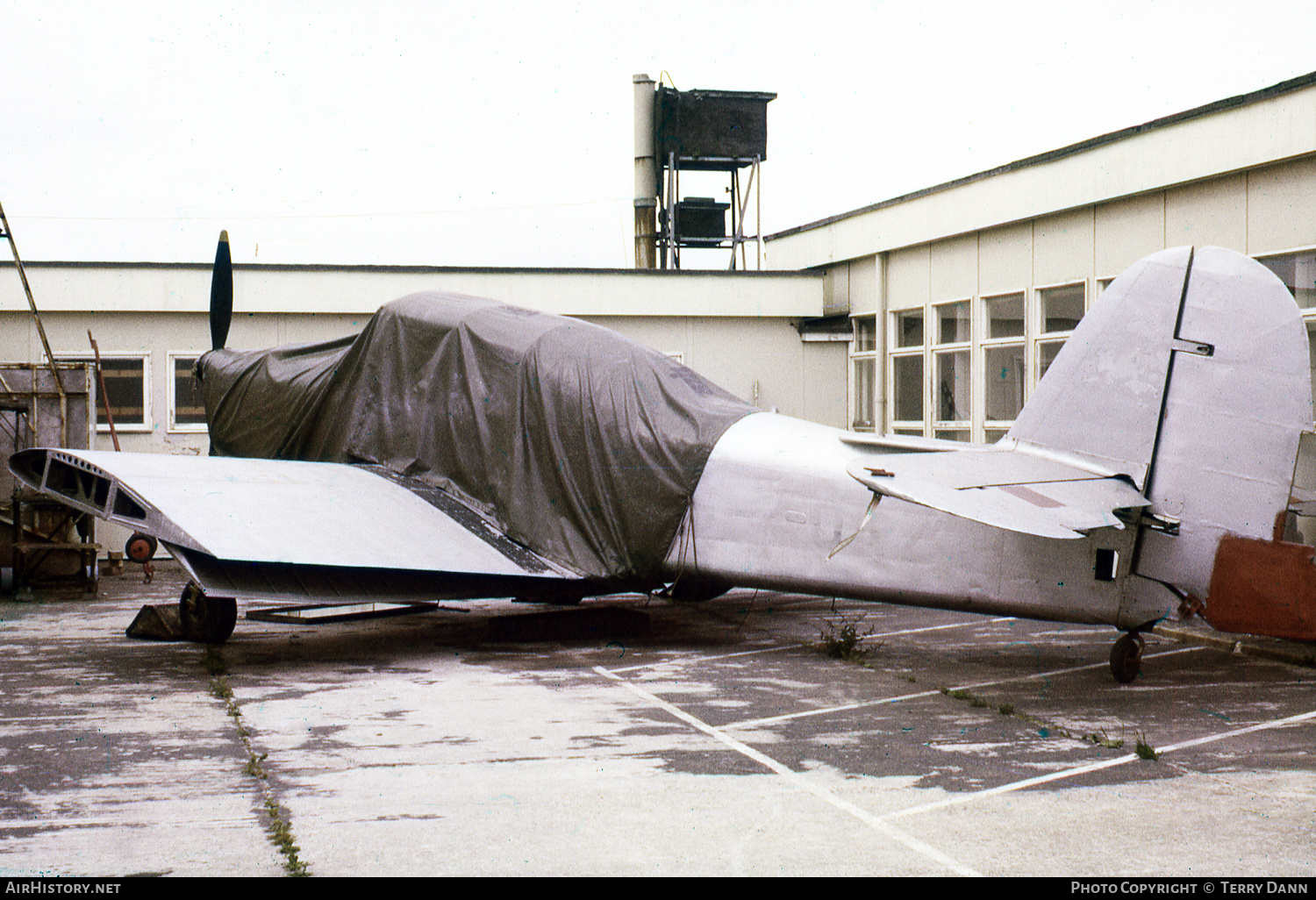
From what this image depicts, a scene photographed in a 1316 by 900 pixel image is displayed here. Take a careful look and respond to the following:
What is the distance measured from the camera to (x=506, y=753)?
19.8 ft

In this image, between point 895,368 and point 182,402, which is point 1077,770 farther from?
point 182,402

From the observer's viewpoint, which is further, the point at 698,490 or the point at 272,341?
the point at 272,341

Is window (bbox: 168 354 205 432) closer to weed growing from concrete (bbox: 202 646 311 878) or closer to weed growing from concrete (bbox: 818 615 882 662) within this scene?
weed growing from concrete (bbox: 202 646 311 878)

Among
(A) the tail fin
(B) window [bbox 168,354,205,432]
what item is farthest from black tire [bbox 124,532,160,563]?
(A) the tail fin

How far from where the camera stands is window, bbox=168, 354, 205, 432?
56.0 ft

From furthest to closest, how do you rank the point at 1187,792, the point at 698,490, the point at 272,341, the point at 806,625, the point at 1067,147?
the point at 272,341, the point at 1067,147, the point at 806,625, the point at 698,490, the point at 1187,792

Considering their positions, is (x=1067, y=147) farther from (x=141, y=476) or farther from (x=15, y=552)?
(x=15, y=552)

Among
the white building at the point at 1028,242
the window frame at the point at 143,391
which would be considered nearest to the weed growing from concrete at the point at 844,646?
the white building at the point at 1028,242

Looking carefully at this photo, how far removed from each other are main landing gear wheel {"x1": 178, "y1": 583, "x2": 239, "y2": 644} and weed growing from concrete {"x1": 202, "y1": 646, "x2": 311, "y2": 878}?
16.1 inches

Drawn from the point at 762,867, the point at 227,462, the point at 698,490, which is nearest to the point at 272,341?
the point at 227,462

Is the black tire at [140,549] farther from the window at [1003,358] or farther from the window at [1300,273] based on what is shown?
the window at [1300,273]

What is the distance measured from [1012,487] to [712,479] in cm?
313

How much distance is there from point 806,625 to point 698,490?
230 cm

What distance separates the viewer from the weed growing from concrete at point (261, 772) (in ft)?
14.2
